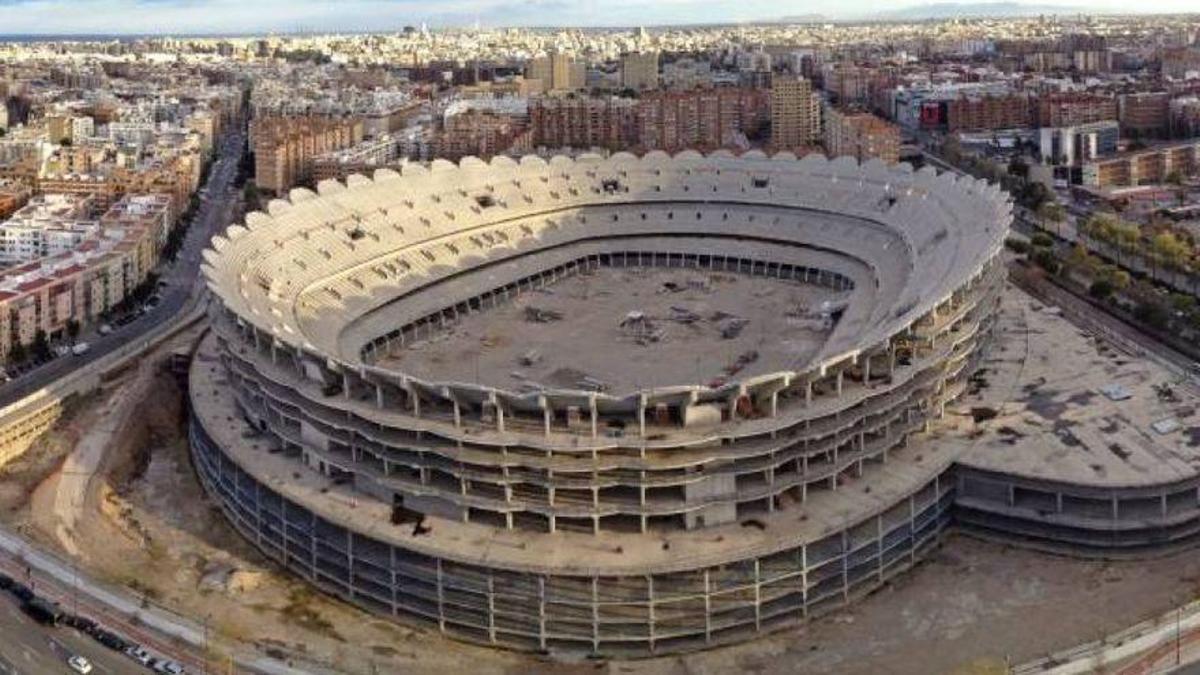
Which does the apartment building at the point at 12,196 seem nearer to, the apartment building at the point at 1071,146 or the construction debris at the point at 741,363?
the construction debris at the point at 741,363

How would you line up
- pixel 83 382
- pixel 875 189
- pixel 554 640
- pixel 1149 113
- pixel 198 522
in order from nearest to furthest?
pixel 554 640, pixel 198 522, pixel 83 382, pixel 875 189, pixel 1149 113

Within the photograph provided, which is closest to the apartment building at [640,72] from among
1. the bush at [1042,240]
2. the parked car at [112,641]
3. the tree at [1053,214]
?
the tree at [1053,214]

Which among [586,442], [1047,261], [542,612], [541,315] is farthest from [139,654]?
[1047,261]

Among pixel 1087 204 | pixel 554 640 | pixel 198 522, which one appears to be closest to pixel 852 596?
pixel 554 640

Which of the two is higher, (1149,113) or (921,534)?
(1149,113)

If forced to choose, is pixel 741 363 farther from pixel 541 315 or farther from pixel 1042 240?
pixel 1042 240

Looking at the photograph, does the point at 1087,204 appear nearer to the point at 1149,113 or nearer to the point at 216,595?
the point at 1149,113

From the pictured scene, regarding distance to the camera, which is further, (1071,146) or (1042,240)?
(1071,146)
